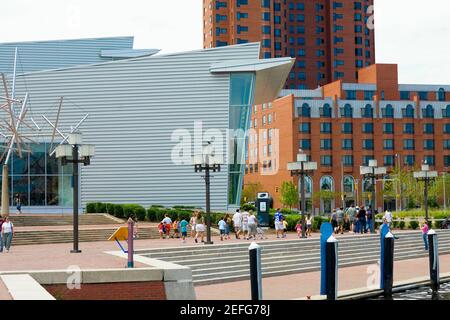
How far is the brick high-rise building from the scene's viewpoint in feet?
403

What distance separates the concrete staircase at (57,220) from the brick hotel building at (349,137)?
48.4 m

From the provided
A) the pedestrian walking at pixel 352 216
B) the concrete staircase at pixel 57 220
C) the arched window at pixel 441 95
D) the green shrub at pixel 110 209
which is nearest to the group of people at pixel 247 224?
the pedestrian walking at pixel 352 216

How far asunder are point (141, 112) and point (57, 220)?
44.8 feet

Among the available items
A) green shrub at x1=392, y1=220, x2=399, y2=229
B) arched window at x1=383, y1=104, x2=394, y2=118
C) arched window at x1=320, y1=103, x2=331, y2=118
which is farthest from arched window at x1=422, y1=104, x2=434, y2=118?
green shrub at x1=392, y1=220, x2=399, y2=229

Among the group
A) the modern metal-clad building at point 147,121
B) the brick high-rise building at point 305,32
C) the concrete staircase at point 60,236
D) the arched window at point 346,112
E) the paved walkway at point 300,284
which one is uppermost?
the brick high-rise building at point 305,32

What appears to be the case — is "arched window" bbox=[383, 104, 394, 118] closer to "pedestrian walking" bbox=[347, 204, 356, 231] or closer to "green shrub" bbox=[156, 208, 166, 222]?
"green shrub" bbox=[156, 208, 166, 222]

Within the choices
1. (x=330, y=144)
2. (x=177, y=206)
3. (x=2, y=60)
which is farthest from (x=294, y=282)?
(x=330, y=144)

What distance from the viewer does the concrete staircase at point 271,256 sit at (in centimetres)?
2294

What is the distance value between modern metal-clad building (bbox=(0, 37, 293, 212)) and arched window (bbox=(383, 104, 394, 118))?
42953 mm

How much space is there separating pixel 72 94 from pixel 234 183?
15099mm

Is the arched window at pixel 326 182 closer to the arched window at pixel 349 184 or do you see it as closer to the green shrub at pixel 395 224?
the arched window at pixel 349 184
